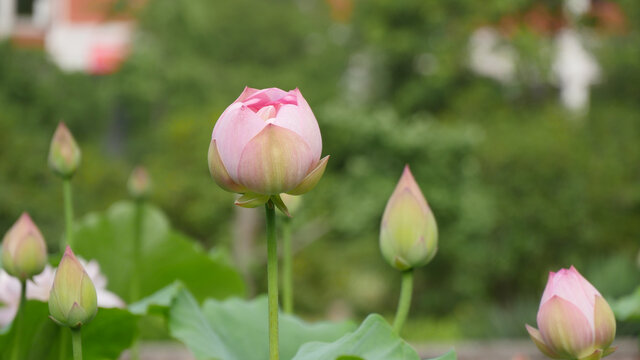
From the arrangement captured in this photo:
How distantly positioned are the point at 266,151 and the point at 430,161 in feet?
10.1

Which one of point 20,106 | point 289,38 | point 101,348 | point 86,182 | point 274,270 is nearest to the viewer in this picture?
point 274,270

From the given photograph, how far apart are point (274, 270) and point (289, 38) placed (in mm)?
7849

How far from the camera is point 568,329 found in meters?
0.31

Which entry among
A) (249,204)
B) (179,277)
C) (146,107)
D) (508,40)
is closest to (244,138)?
(249,204)

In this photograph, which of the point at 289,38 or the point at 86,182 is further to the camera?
the point at 289,38

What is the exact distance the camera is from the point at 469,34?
4711 mm

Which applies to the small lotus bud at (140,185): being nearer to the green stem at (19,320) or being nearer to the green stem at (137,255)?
the green stem at (137,255)

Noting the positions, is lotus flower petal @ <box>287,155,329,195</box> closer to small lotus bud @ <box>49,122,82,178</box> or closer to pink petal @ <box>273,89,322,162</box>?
pink petal @ <box>273,89,322,162</box>

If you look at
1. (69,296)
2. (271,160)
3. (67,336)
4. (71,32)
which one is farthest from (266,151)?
(71,32)

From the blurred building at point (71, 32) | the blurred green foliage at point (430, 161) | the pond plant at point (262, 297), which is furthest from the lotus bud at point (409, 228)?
the blurred building at point (71, 32)

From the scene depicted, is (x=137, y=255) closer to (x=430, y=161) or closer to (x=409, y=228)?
(x=409, y=228)

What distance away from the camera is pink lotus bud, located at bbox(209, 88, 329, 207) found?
279 mm

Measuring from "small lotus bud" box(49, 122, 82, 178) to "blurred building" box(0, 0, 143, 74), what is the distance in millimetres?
6277

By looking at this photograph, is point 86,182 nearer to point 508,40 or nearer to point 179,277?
point 508,40
